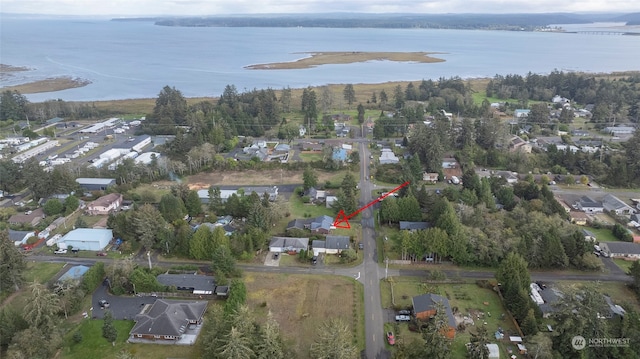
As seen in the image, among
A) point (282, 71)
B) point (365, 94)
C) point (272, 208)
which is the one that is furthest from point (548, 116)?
point (282, 71)

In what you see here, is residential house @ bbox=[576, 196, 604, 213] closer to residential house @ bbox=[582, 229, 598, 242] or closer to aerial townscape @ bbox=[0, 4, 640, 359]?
aerial townscape @ bbox=[0, 4, 640, 359]

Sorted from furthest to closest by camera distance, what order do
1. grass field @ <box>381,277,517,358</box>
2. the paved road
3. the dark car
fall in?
the dark car, grass field @ <box>381,277,517,358</box>, the paved road

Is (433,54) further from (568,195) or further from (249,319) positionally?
(249,319)

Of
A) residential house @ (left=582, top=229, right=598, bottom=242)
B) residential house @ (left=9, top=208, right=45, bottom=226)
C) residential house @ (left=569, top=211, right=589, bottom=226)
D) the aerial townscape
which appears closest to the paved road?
the aerial townscape

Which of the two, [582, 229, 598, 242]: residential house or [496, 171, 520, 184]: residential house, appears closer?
[582, 229, 598, 242]: residential house

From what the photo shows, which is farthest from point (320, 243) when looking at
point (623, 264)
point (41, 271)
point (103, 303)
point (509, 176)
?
point (509, 176)

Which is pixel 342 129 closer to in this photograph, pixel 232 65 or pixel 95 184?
pixel 95 184
